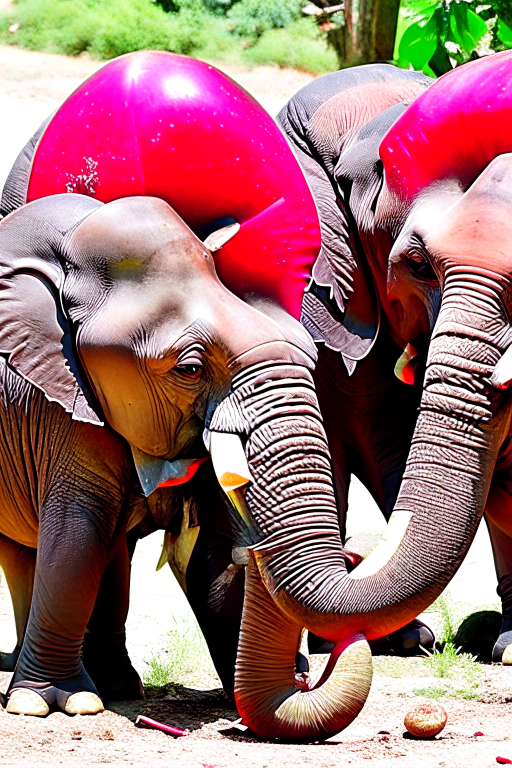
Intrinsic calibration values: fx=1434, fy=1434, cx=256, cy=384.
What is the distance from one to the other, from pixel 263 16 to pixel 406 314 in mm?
24245

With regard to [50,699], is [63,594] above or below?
above

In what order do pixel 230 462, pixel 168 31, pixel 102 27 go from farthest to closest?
pixel 168 31
pixel 102 27
pixel 230 462

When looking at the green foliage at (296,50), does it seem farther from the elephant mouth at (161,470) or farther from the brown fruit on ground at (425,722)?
the brown fruit on ground at (425,722)

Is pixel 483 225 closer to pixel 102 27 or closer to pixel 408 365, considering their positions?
pixel 408 365

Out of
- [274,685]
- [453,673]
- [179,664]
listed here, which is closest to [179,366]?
[274,685]

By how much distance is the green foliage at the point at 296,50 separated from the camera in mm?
27859

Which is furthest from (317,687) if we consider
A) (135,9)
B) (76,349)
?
(135,9)

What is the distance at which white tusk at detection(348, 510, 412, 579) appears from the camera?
4.86 metres

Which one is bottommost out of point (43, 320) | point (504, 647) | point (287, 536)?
point (504, 647)

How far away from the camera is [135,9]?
28203 mm

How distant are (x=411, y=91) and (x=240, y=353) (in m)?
2.80

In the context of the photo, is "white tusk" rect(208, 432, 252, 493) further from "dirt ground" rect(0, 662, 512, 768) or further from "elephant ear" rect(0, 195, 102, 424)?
"dirt ground" rect(0, 662, 512, 768)

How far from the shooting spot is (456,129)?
593cm

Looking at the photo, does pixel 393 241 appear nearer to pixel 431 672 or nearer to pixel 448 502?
pixel 448 502
